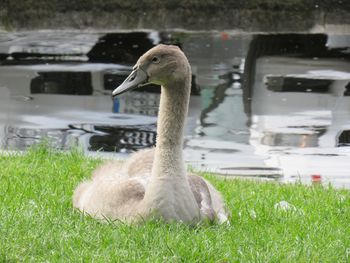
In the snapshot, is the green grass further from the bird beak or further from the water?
the water

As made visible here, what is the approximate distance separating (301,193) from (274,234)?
2.09 metres

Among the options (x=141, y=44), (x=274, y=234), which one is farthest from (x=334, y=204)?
(x=141, y=44)

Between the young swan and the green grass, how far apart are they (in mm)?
121

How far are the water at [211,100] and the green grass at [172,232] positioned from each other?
7.30 feet

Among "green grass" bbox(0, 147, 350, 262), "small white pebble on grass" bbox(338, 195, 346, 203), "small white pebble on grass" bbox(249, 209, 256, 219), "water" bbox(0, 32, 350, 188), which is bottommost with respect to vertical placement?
"water" bbox(0, 32, 350, 188)

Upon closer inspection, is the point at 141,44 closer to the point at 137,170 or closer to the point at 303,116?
the point at 303,116

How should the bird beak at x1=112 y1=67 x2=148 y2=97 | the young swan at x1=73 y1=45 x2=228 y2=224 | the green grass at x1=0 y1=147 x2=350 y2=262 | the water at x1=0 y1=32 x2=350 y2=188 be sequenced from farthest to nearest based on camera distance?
the water at x1=0 y1=32 x2=350 y2=188 < the bird beak at x1=112 y1=67 x2=148 y2=97 < the young swan at x1=73 y1=45 x2=228 y2=224 < the green grass at x1=0 y1=147 x2=350 y2=262

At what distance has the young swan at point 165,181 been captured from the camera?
20.6 ft

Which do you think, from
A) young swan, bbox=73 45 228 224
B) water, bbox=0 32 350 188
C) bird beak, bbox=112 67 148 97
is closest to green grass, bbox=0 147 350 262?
young swan, bbox=73 45 228 224

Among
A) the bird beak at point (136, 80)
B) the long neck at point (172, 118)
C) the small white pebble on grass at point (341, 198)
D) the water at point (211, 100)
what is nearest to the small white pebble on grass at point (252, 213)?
the long neck at point (172, 118)

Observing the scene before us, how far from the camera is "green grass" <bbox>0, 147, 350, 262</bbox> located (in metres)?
5.46

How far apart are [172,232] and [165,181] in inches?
19.3

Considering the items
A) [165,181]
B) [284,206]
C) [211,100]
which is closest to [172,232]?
[165,181]

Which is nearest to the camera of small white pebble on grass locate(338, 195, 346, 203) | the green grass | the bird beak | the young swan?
the green grass
